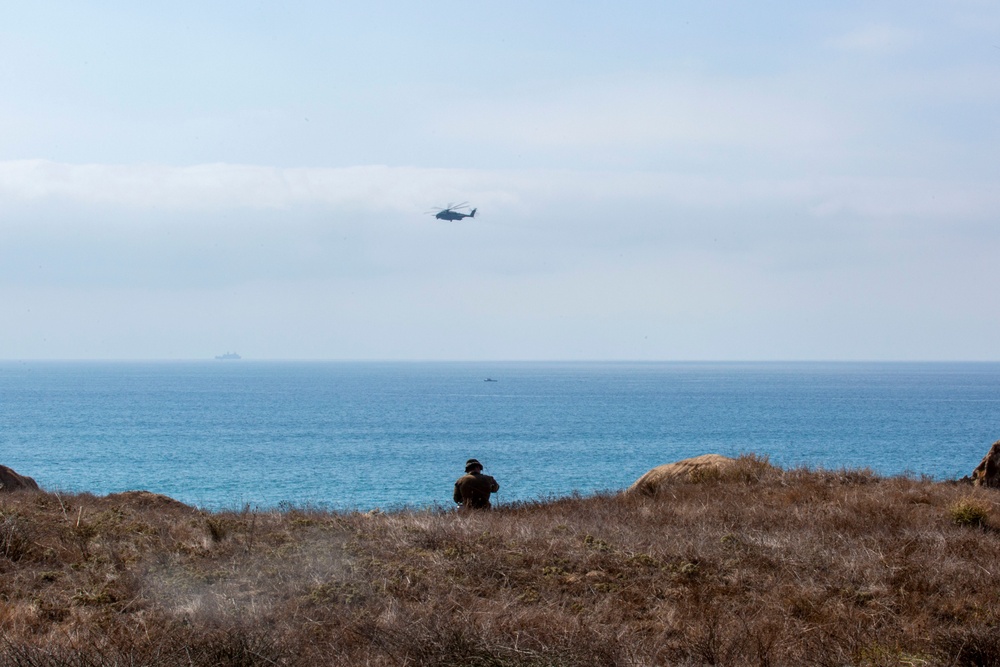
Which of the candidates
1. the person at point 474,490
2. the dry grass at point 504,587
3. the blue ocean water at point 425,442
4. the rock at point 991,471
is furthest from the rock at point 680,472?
the rock at point 991,471

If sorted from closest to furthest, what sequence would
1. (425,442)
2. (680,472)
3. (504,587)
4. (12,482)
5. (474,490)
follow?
(504,587) → (474,490) → (680,472) → (12,482) → (425,442)

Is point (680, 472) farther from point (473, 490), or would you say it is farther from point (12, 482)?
point (12, 482)

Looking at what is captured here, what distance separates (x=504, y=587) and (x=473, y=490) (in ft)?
21.7

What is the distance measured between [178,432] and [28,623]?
9062 cm

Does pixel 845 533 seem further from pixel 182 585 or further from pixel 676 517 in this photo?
pixel 182 585

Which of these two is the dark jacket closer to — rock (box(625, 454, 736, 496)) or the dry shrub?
rock (box(625, 454, 736, 496))

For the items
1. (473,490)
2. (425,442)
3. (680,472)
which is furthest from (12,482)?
(425,442)

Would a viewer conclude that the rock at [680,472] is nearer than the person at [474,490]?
No

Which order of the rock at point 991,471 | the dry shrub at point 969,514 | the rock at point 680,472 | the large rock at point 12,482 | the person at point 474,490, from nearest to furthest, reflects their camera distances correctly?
the dry shrub at point 969,514 → the person at point 474,490 → the rock at point 680,472 → the large rock at point 12,482 → the rock at point 991,471

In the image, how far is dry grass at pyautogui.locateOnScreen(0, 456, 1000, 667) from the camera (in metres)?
7.28

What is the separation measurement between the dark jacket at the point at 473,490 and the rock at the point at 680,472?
375 cm

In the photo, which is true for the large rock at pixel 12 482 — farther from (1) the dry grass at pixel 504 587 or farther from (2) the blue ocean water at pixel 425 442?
(1) the dry grass at pixel 504 587

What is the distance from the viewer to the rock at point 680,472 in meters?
18.6

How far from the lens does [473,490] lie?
639 inches
